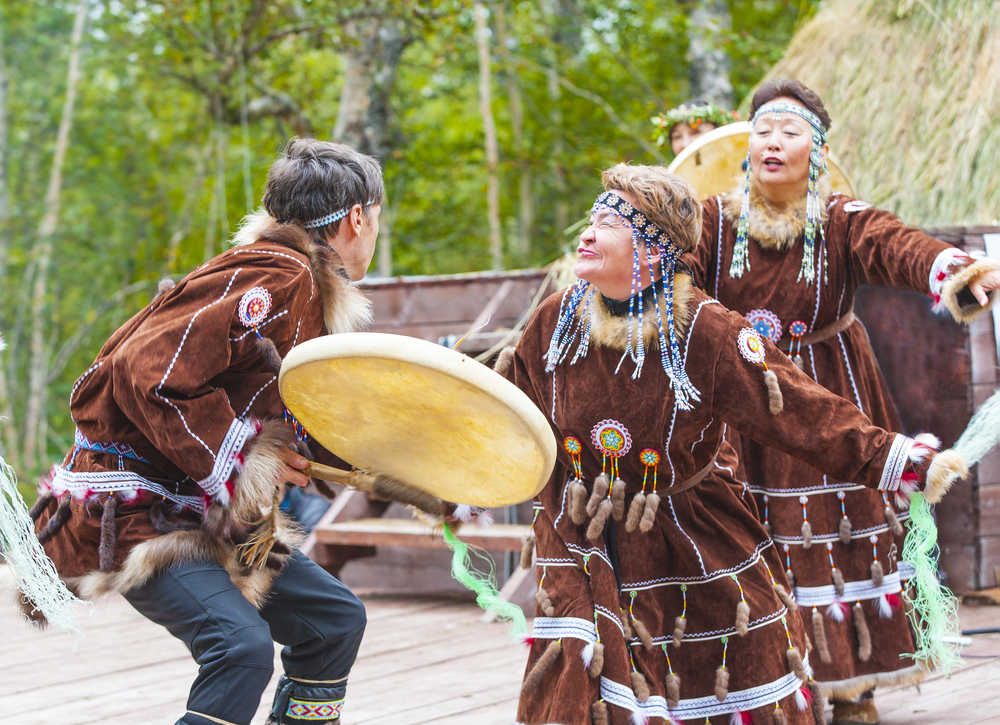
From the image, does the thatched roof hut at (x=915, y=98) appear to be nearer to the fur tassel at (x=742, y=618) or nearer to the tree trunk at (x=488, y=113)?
the fur tassel at (x=742, y=618)

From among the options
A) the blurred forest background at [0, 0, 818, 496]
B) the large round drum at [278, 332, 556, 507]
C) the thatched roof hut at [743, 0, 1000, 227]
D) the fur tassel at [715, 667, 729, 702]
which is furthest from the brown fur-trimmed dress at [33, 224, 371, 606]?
the blurred forest background at [0, 0, 818, 496]

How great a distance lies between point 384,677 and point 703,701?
147 cm

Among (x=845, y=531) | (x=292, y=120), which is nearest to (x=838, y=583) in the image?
(x=845, y=531)

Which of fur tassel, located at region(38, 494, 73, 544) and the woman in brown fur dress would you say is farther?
the woman in brown fur dress

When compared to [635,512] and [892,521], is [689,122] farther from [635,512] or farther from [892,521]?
[635,512]

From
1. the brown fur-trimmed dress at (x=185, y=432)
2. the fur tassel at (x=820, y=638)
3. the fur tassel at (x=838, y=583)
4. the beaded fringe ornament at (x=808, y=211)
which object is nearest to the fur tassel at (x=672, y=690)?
the fur tassel at (x=820, y=638)

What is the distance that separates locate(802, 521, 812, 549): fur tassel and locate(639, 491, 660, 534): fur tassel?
0.75 m

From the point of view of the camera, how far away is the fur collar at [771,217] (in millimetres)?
2762

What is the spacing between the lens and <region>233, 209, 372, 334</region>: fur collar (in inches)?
82.7

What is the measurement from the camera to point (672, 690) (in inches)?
83.4

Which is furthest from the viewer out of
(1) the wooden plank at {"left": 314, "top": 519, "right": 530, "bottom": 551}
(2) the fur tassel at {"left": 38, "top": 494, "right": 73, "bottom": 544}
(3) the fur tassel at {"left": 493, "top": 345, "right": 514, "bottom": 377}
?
(1) the wooden plank at {"left": 314, "top": 519, "right": 530, "bottom": 551}

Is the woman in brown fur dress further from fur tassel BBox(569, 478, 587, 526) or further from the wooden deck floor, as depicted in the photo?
the wooden deck floor

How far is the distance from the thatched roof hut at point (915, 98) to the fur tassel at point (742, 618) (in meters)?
2.69

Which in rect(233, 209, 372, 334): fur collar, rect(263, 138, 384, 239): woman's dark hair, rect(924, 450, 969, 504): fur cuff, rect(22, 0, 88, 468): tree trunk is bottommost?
rect(22, 0, 88, 468): tree trunk
